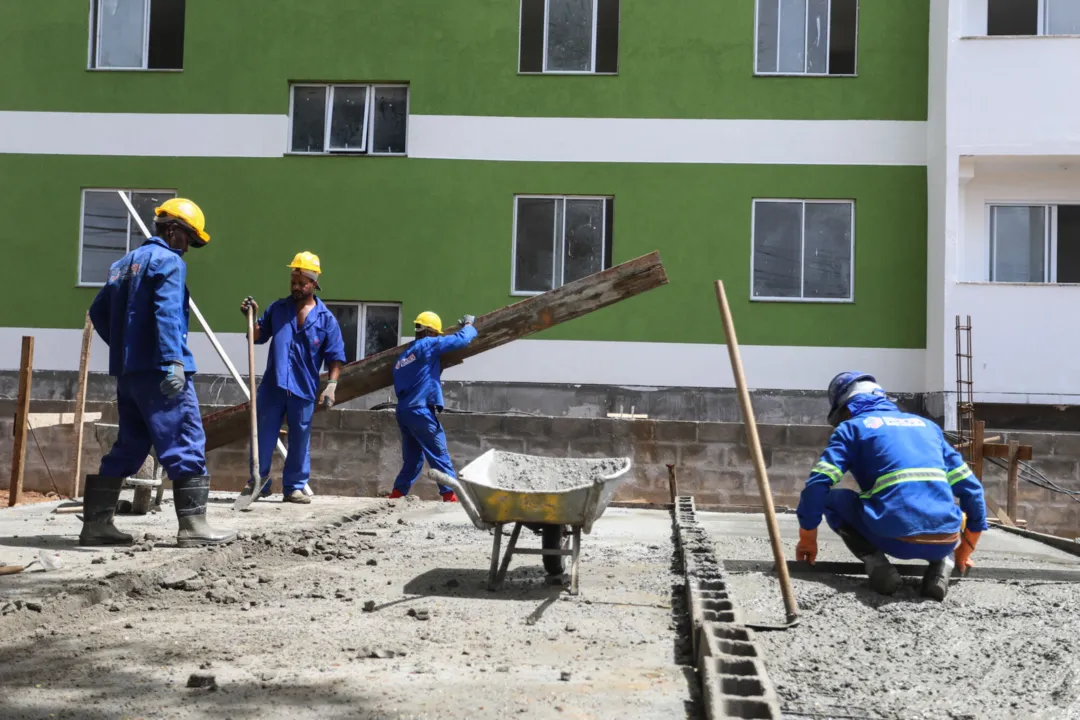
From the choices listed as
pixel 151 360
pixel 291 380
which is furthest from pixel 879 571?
pixel 291 380

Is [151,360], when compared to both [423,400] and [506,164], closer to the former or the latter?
[423,400]

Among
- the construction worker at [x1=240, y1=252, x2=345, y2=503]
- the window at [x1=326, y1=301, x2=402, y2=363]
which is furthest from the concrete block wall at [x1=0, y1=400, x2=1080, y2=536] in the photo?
the window at [x1=326, y1=301, x2=402, y2=363]

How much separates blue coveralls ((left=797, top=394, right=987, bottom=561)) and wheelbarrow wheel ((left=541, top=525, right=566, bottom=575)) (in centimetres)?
133

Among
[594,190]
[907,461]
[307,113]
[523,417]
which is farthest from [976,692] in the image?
[307,113]

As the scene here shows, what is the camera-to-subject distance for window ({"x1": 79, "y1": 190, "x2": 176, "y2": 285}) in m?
15.9

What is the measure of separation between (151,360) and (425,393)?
163 inches

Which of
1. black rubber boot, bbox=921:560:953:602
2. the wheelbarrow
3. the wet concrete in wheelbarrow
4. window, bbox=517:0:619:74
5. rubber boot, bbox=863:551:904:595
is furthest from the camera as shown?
window, bbox=517:0:619:74

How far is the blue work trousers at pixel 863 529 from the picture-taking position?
5.77 m

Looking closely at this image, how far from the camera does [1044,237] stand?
14.7 meters

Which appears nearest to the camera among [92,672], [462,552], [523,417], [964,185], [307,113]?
[92,672]

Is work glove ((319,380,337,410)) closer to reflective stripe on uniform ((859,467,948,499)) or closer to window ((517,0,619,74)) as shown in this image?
reflective stripe on uniform ((859,467,948,499))

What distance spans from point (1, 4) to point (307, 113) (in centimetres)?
475

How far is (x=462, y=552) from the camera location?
7211mm

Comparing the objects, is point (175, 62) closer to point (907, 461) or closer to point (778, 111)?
point (778, 111)
